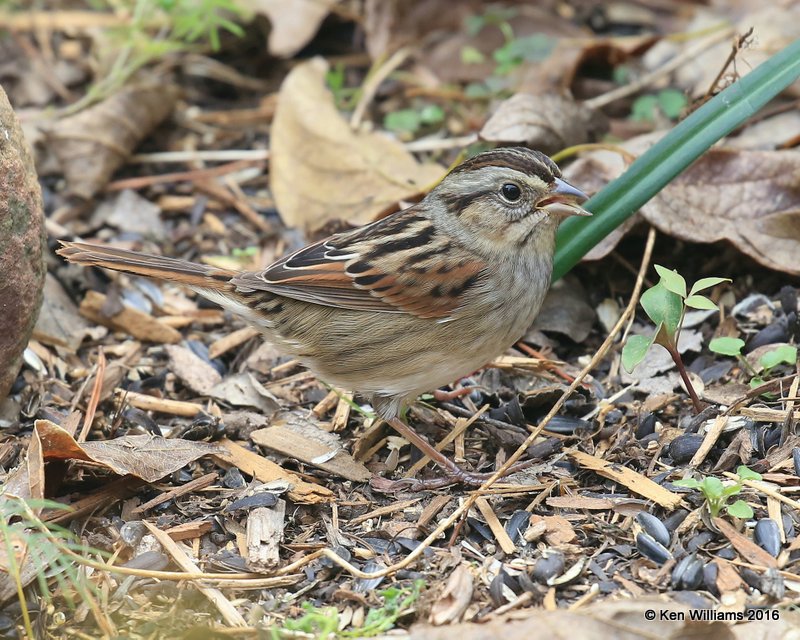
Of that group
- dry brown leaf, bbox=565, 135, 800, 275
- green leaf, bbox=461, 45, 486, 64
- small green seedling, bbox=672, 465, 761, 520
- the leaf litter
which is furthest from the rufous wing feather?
green leaf, bbox=461, 45, 486, 64

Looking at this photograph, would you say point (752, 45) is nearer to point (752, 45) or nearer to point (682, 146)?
point (752, 45)

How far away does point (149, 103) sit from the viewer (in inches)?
259

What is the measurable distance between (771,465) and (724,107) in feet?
5.03

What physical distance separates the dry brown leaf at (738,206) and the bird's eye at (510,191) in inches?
31.2

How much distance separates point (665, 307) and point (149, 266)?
2.17 meters

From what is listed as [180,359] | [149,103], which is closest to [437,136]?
[149,103]

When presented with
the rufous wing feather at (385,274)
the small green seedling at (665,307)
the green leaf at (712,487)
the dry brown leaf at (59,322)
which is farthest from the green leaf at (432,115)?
the green leaf at (712,487)

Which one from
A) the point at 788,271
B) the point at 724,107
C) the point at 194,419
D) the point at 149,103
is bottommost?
the point at 194,419

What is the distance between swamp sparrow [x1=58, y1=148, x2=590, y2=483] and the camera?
4.28m

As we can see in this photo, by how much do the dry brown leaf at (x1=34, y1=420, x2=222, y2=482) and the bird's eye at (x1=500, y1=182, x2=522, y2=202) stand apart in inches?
62.4

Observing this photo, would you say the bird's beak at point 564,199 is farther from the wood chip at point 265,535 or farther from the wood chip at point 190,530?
the wood chip at point 190,530

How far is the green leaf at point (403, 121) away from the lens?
258 inches

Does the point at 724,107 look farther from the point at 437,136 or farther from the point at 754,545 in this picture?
the point at 437,136

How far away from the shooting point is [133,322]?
17.2 feet
